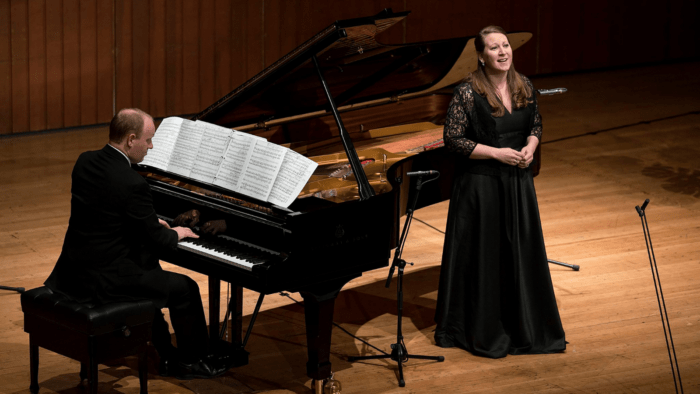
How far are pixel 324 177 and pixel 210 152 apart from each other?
755mm

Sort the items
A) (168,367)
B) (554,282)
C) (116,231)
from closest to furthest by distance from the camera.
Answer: (116,231)
(168,367)
(554,282)

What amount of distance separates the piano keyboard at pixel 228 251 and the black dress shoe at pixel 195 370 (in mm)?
552

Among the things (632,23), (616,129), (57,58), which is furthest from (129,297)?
(632,23)

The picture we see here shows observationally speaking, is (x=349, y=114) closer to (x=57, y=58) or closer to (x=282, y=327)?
(x=282, y=327)

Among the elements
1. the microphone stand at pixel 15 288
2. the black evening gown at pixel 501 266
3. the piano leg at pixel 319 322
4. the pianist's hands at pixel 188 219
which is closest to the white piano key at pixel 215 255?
the pianist's hands at pixel 188 219

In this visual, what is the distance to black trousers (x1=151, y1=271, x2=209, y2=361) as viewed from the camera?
382 centimetres

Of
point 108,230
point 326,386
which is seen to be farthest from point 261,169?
point 326,386

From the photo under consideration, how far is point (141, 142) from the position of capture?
3660mm

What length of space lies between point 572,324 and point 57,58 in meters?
5.56

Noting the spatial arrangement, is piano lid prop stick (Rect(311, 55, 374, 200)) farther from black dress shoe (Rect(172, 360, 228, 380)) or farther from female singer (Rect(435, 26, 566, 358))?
black dress shoe (Rect(172, 360, 228, 380))

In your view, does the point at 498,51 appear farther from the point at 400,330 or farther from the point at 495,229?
the point at 400,330

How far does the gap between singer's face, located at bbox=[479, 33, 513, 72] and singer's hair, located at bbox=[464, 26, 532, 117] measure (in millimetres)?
25

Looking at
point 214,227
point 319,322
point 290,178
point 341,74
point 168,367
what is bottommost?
point 168,367

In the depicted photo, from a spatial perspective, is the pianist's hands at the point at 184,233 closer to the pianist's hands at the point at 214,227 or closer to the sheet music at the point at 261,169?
the pianist's hands at the point at 214,227
